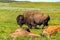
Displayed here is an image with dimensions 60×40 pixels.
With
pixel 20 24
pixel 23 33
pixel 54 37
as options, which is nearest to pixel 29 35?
pixel 23 33

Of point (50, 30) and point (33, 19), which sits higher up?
point (50, 30)

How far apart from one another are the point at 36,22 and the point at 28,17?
51 centimetres

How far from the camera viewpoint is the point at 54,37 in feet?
37.8

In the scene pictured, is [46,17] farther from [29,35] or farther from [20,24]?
[29,35]

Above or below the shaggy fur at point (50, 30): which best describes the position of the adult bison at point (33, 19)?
below

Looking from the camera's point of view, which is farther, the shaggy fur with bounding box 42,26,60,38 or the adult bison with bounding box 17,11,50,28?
the adult bison with bounding box 17,11,50,28

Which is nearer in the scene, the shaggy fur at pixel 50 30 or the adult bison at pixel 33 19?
the shaggy fur at pixel 50 30

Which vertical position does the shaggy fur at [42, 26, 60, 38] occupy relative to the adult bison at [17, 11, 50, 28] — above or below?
above

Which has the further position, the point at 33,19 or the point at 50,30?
the point at 33,19

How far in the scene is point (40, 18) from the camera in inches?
650

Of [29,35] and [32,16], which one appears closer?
[29,35]

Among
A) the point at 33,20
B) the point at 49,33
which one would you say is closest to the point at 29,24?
the point at 33,20

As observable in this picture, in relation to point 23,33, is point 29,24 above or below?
below

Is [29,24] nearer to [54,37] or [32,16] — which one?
[32,16]
